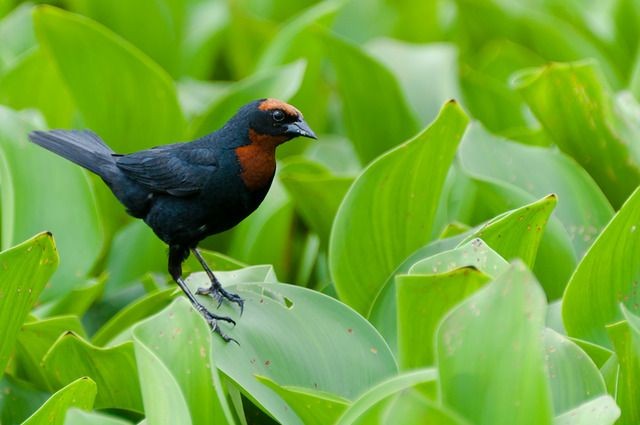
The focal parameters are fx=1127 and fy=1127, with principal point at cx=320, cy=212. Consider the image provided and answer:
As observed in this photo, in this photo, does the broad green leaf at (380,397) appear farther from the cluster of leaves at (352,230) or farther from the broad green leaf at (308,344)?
the broad green leaf at (308,344)

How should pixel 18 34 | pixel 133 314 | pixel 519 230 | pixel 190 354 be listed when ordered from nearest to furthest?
pixel 190 354 < pixel 519 230 < pixel 133 314 < pixel 18 34

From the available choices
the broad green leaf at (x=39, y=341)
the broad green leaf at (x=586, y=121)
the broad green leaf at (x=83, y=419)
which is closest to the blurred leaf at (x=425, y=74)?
the broad green leaf at (x=586, y=121)

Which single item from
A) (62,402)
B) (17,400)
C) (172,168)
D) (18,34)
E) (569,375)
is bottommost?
(17,400)

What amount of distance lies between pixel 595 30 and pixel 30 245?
9.69 ft

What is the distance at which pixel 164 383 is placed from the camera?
171 cm

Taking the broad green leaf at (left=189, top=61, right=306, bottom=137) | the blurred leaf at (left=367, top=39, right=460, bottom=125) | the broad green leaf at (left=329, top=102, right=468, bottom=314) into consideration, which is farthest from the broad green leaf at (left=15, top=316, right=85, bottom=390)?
the blurred leaf at (left=367, top=39, right=460, bottom=125)

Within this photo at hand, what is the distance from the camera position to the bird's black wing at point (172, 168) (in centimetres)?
255

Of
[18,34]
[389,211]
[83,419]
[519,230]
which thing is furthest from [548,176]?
[18,34]

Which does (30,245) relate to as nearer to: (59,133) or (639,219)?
(59,133)

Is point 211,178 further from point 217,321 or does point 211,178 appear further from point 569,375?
point 569,375

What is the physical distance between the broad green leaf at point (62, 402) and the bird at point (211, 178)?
16.1 inches

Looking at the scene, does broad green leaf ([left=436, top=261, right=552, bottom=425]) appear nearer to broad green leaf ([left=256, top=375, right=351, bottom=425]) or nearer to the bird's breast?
broad green leaf ([left=256, top=375, right=351, bottom=425])

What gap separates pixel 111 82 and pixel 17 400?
1.19 meters

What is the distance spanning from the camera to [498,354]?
163 centimetres
